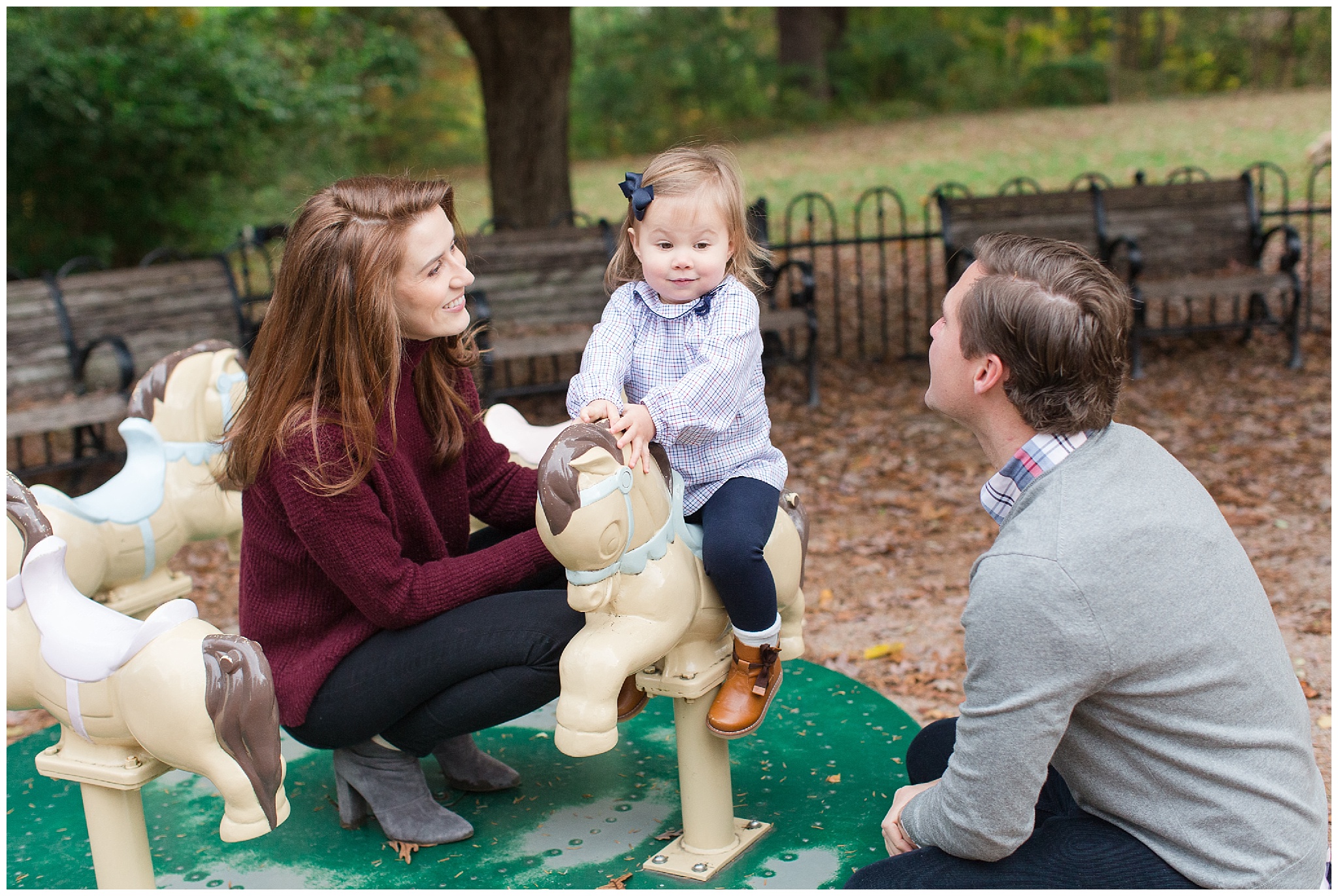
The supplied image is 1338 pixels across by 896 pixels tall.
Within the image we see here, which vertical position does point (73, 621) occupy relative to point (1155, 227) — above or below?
below

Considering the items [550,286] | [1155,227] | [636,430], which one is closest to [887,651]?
[636,430]

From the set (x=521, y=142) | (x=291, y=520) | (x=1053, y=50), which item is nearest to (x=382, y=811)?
(x=291, y=520)

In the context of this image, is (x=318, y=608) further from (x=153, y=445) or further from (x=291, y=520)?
(x=153, y=445)

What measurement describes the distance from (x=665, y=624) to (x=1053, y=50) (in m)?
24.6

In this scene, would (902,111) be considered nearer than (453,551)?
No

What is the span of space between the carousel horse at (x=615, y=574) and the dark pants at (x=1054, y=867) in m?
0.58

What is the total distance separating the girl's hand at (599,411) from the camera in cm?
239

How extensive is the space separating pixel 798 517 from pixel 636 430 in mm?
539

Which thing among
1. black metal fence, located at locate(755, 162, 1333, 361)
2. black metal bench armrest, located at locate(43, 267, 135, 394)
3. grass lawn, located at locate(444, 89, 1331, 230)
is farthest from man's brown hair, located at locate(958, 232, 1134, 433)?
grass lawn, located at locate(444, 89, 1331, 230)

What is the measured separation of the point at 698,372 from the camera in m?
Answer: 2.49

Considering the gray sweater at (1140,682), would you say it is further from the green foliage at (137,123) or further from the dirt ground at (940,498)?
the green foliage at (137,123)

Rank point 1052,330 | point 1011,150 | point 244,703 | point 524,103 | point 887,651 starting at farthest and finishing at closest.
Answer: point 1011,150, point 524,103, point 887,651, point 244,703, point 1052,330

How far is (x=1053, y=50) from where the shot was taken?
2425 centimetres

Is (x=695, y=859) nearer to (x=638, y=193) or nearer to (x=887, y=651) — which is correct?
(x=638, y=193)
